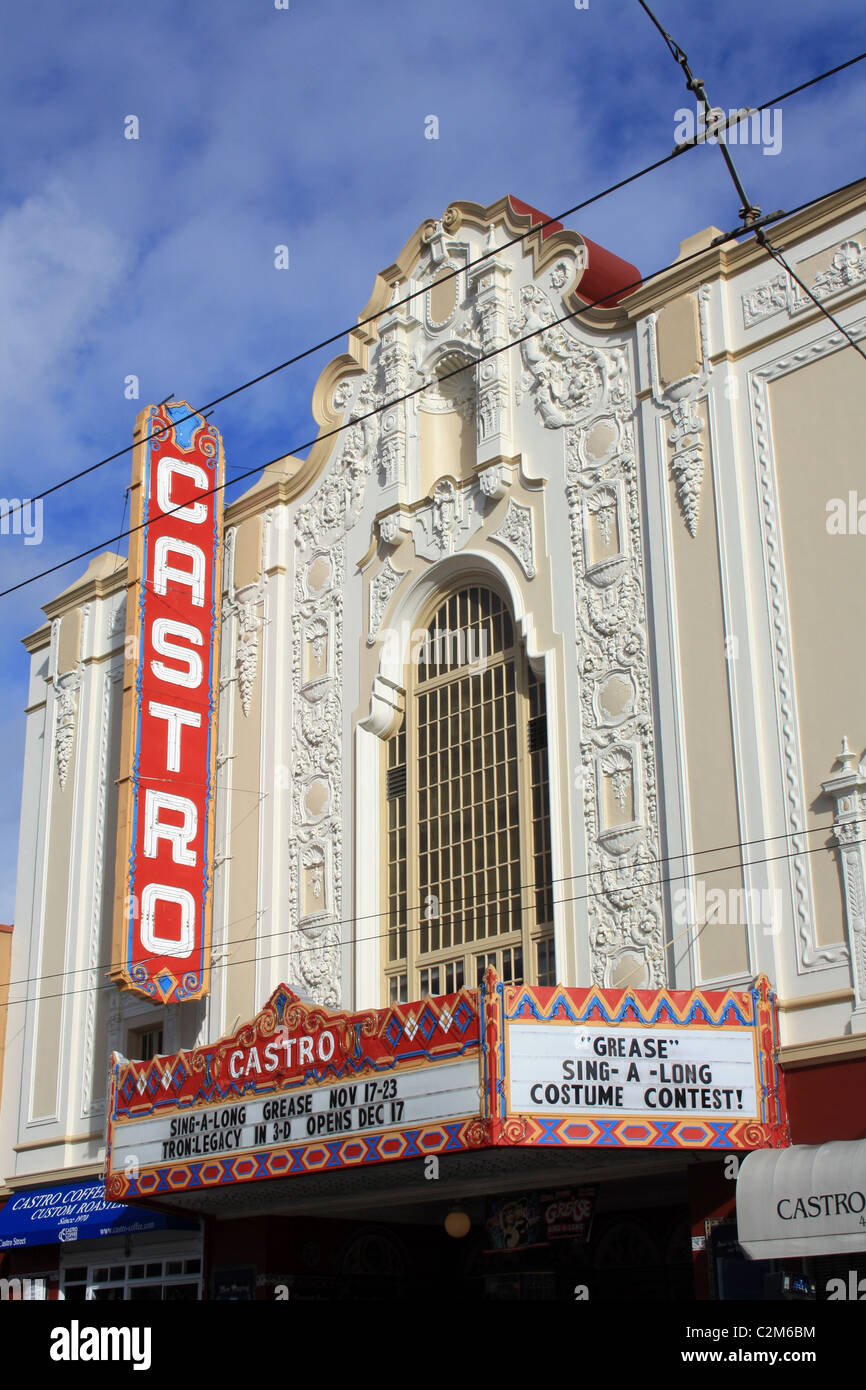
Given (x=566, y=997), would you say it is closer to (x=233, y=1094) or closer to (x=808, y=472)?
(x=233, y=1094)

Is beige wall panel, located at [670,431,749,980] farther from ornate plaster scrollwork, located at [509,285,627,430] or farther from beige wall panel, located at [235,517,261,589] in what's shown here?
beige wall panel, located at [235,517,261,589]

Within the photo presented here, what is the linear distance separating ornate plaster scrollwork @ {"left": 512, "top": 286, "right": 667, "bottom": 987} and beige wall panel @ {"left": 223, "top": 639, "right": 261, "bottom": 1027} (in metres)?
5.30

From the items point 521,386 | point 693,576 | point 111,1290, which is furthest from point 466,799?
point 111,1290

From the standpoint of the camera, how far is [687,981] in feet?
50.3

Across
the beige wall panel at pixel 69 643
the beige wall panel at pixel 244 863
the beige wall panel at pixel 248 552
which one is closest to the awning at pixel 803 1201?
the beige wall panel at pixel 244 863

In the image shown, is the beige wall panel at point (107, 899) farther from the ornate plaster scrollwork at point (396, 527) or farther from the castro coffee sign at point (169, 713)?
the ornate plaster scrollwork at point (396, 527)

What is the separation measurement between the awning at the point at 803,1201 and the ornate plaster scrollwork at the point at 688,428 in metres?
6.76

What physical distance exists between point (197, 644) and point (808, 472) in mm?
9005

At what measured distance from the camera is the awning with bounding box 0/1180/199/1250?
62.2 feet

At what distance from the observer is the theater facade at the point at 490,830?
14234 millimetres

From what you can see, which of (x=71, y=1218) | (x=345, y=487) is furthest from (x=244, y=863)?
(x=345, y=487)

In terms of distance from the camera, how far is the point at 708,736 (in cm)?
1605

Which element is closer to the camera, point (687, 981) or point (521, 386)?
point (687, 981)

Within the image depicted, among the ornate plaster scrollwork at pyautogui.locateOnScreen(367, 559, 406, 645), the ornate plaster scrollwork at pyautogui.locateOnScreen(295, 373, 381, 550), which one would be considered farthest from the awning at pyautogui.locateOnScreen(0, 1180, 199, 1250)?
the ornate plaster scrollwork at pyautogui.locateOnScreen(295, 373, 381, 550)
